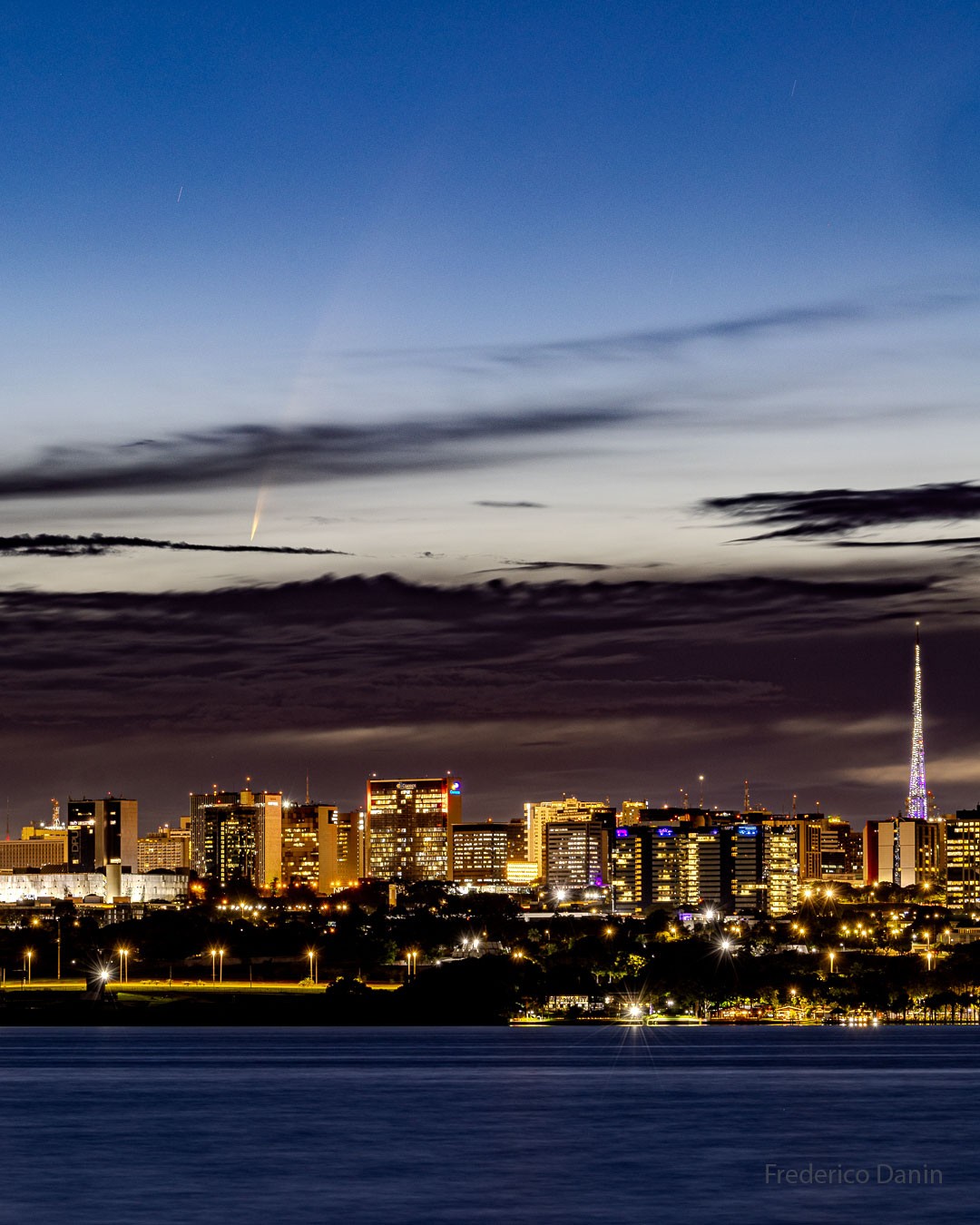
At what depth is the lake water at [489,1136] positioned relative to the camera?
65.6 metres

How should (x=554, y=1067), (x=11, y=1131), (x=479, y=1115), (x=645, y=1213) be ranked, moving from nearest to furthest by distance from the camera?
1. (x=645, y=1213)
2. (x=11, y=1131)
3. (x=479, y=1115)
4. (x=554, y=1067)

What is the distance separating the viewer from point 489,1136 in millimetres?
88812

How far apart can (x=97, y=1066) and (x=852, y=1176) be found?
7749 cm

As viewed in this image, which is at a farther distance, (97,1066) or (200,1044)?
(200,1044)

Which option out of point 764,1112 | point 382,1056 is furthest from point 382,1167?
point 382,1056

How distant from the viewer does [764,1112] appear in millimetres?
100188

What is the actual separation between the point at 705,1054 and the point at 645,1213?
93.0 meters

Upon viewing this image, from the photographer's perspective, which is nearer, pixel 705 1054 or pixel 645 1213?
pixel 645 1213

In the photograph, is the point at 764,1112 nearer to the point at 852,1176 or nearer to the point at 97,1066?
the point at 852,1176

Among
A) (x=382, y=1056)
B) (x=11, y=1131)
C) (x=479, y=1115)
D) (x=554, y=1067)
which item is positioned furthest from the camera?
(x=382, y=1056)

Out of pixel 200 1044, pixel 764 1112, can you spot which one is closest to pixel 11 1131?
pixel 764 1112

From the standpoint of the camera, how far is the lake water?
6556 centimetres

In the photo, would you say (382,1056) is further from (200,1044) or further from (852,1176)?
(852,1176)

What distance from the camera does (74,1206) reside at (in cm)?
6519
